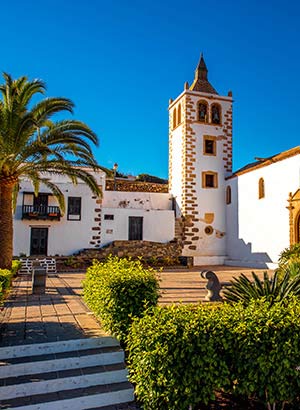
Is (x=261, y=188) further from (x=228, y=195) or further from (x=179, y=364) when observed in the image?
(x=179, y=364)

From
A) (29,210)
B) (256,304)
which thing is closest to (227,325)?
(256,304)

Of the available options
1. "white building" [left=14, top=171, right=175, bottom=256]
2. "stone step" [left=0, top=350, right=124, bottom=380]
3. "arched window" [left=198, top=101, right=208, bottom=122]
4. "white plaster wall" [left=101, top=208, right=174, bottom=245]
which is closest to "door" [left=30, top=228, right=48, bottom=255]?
"white building" [left=14, top=171, right=175, bottom=256]

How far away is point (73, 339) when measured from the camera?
5.24 m

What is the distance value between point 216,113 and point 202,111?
3.39ft

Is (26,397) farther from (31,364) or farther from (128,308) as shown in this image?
(128,308)

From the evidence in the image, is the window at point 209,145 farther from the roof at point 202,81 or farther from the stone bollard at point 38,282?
the stone bollard at point 38,282

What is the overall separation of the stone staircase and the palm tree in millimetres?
6477

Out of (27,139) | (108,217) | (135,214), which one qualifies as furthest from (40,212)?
(27,139)

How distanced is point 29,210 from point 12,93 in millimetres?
9326

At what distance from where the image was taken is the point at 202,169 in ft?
71.9

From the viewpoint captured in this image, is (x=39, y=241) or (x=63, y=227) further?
(x=63, y=227)

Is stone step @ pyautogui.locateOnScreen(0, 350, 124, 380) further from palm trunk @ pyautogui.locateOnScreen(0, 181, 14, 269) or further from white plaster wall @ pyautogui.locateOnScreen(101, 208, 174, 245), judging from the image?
white plaster wall @ pyautogui.locateOnScreen(101, 208, 174, 245)

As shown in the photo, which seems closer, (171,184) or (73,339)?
(73,339)

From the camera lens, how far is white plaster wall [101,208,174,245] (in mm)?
20406
